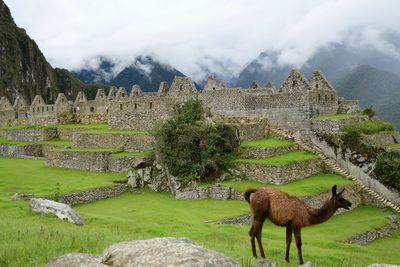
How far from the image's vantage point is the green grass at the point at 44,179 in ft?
77.5

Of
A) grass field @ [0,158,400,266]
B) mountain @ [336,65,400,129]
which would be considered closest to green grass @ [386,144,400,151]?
grass field @ [0,158,400,266]

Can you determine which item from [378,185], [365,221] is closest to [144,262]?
[365,221]

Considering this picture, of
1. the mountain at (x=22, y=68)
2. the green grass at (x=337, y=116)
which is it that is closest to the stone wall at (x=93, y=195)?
the green grass at (x=337, y=116)

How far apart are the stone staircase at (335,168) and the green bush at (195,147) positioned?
353 centimetres

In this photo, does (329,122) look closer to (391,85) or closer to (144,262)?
(391,85)

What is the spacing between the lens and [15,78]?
16700 centimetres

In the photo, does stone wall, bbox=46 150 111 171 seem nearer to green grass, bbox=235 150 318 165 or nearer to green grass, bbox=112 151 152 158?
green grass, bbox=112 151 152 158

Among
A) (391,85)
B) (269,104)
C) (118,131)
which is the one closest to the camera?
(269,104)

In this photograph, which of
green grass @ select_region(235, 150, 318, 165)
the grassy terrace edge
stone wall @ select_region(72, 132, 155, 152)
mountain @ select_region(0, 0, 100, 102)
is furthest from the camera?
mountain @ select_region(0, 0, 100, 102)

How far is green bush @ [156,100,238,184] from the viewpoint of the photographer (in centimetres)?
2636

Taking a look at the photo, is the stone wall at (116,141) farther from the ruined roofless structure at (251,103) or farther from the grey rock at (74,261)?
the grey rock at (74,261)

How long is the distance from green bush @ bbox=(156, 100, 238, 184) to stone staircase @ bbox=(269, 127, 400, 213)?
3532mm

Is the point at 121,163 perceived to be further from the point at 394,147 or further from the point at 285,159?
the point at 394,147

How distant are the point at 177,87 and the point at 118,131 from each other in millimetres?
5606
